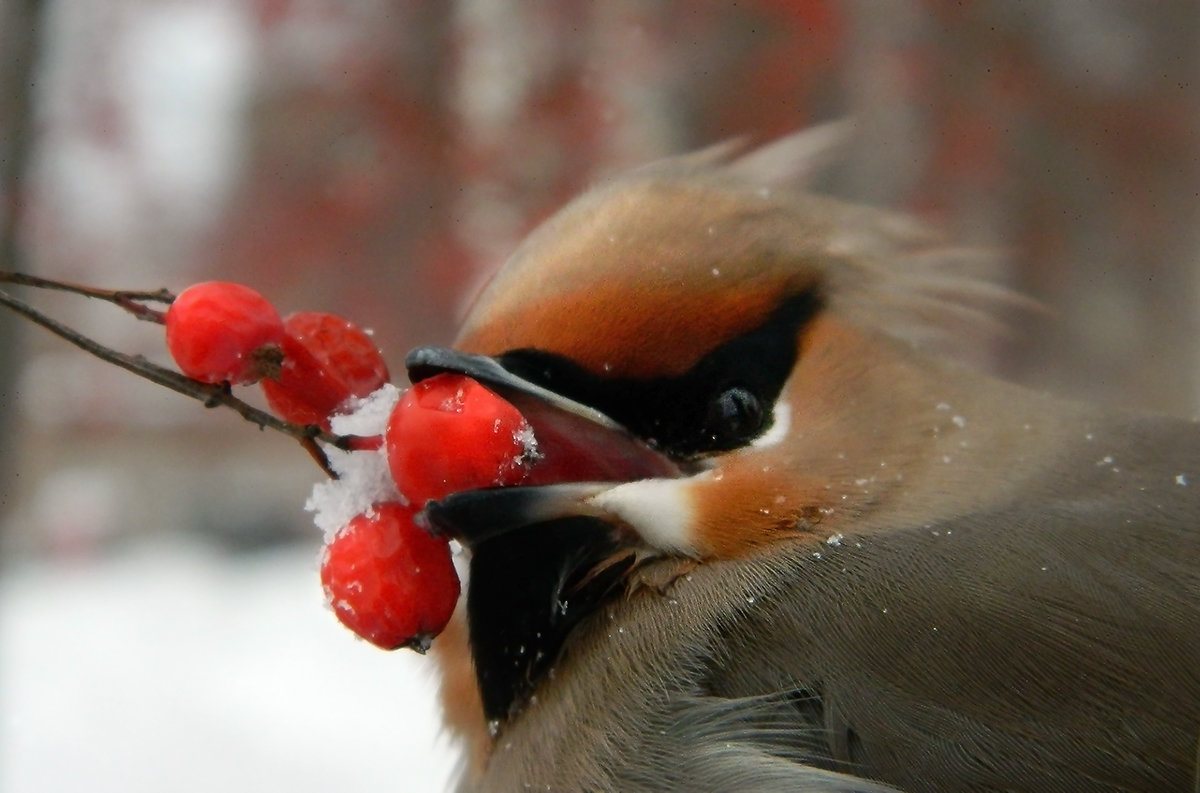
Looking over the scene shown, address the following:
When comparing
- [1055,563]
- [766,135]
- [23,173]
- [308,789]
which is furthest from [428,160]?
[1055,563]

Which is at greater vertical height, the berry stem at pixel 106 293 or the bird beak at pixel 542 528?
the berry stem at pixel 106 293

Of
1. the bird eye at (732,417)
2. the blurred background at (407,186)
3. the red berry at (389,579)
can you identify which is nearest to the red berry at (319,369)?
the red berry at (389,579)

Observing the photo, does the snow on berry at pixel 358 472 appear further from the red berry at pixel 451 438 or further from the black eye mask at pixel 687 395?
the black eye mask at pixel 687 395

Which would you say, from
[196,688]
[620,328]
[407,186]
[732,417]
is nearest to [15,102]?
[620,328]

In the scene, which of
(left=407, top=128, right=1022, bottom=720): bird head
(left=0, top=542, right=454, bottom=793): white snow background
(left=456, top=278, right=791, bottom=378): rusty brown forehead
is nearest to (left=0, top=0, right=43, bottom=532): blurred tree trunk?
(left=407, top=128, right=1022, bottom=720): bird head

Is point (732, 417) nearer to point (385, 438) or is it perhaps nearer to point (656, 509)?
point (656, 509)

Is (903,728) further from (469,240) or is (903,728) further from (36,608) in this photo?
(36,608)

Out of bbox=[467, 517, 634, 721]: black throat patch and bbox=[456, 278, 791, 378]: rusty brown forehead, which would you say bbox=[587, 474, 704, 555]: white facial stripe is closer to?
bbox=[467, 517, 634, 721]: black throat patch
